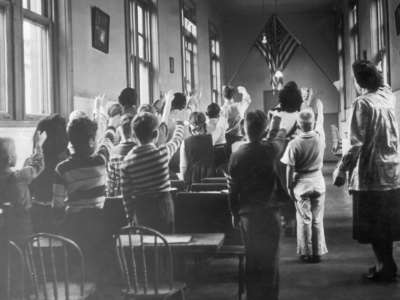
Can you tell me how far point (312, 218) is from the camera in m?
5.03

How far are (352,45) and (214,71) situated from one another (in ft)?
13.1

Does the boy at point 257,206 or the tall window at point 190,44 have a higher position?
the tall window at point 190,44

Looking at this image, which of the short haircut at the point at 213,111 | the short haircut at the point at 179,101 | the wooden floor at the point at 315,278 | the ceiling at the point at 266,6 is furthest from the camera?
the ceiling at the point at 266,6

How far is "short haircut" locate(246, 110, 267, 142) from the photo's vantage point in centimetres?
340

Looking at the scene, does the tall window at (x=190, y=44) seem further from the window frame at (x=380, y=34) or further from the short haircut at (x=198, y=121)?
the short haircut at (x=198, y=121)

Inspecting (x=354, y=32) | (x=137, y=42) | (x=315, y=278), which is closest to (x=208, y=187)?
(x=315, y=278)

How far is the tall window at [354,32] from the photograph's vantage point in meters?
13.2

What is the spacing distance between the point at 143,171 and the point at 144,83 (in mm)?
5326

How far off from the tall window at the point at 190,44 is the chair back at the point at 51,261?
8594mm

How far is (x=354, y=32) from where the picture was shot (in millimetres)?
13844

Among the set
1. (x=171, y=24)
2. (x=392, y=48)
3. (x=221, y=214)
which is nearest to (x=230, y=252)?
(x=221, y=214)

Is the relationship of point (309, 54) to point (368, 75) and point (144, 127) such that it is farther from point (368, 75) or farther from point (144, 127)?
point (144, 127)

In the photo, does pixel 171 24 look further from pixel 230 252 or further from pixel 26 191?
pixel 26 191

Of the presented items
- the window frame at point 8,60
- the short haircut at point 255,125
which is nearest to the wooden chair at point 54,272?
the short haircut at point 255,125
